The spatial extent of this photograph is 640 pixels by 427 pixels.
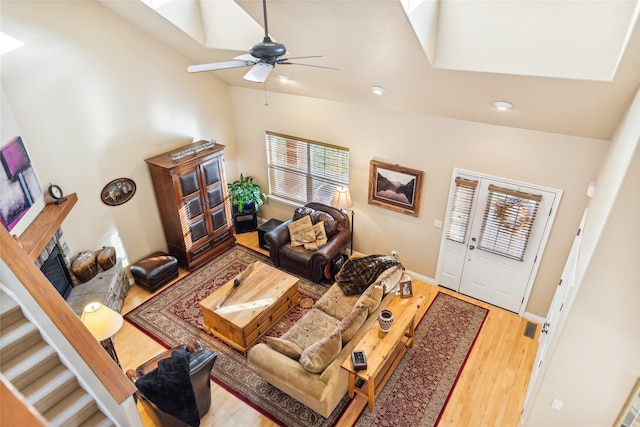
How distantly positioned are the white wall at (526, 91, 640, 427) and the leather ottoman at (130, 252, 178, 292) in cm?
522

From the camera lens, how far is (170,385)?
147 inches

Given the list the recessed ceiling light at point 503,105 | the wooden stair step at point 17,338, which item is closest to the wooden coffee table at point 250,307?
the wooden stair step at point 17,338

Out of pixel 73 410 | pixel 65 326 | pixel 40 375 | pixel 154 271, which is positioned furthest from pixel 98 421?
pixel 154 271

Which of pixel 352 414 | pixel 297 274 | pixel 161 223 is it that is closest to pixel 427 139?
pixel 297 274

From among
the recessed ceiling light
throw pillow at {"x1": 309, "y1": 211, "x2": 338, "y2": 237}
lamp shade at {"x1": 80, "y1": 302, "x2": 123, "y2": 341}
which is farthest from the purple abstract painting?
the recessed ceiling light

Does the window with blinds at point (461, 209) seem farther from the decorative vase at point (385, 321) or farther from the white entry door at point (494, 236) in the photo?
the decorative vase at point (385, 321)

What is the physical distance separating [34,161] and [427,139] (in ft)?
16.8

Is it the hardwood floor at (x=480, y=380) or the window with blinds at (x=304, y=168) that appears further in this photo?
the window with blinds at (x=304, y=168)

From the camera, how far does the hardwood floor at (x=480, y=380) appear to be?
14.4 ft

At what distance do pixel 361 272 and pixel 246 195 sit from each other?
116 inches

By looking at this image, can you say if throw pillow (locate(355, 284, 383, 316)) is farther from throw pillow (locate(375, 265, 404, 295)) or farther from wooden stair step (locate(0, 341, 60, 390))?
wooden stair step (locate(0, 341, 60, 390))

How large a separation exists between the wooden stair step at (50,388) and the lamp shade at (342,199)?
4.30 m

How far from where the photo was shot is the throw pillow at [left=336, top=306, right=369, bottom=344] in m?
4.27

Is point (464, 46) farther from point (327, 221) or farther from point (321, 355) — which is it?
point (327, 221)
